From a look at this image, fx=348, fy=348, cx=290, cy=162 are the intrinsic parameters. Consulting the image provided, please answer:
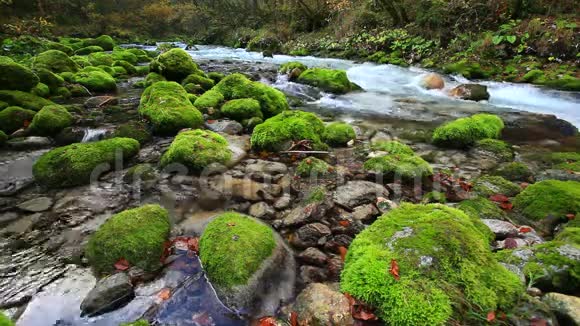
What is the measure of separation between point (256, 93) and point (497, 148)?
528 centimetres

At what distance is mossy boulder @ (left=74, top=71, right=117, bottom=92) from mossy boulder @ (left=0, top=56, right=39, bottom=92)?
83.6 inches

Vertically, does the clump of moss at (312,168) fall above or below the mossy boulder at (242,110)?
below

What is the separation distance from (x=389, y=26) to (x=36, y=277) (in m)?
21.0

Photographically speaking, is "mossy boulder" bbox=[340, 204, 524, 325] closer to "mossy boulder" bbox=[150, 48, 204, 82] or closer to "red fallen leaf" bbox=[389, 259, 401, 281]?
"red fallen leaf" bbox=[389, 259, 401, 281]

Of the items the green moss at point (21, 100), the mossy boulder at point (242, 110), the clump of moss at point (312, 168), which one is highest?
the green moss at point (21, 100)

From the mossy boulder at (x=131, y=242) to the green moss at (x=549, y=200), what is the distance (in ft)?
13.7

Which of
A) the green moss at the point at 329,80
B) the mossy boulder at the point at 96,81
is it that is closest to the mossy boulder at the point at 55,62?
the mossy boulder at the point at 96,81

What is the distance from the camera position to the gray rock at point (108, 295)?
9.51 ft

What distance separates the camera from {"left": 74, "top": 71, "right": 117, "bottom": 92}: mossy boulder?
10.9m

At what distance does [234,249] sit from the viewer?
10.6 ft

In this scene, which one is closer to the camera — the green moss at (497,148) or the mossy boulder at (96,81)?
the green moss at (497,148)

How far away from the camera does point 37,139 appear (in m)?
6.61

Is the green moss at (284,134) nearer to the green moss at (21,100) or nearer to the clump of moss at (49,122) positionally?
the clump of moss at (49,122)

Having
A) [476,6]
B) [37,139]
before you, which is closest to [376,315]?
[37,139]
